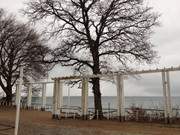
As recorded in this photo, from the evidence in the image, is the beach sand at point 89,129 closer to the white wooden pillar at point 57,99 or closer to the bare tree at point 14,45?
the white wooden pillar at point 57,99

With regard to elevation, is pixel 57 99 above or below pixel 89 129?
above

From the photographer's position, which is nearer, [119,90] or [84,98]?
[119,90]

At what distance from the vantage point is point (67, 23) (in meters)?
22.1

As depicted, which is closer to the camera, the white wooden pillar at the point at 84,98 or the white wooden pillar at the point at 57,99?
the white wooden pillar at the point at 84,98

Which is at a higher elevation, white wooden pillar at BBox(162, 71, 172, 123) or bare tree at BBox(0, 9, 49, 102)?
bare tree at BBox(0, 9, 49, 102)

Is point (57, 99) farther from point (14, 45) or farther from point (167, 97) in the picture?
point (14, 45)

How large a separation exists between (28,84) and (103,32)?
15.3m

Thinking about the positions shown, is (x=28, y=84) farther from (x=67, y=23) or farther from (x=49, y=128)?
(x=49, y=128)

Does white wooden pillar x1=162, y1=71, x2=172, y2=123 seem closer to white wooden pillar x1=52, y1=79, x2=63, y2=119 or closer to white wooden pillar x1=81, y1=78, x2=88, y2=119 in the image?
white wooden pillar x1=81, y1=78, x2=88, y2=119

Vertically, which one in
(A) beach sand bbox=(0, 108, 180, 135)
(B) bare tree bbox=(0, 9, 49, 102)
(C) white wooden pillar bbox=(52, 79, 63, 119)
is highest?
(B) bare tree bbox=(0, 9, 49, 102)

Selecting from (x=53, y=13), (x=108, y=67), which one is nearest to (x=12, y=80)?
(x=53, y=13)

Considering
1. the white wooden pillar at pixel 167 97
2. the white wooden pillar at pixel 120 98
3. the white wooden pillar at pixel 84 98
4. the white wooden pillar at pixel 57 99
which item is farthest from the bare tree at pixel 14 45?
the white wooden pillar at pixel 167 97

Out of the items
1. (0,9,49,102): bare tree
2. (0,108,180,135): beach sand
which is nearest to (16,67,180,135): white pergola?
(0,108,180,135): beach sand

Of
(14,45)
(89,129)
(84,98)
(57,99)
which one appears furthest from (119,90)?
(14,45)
